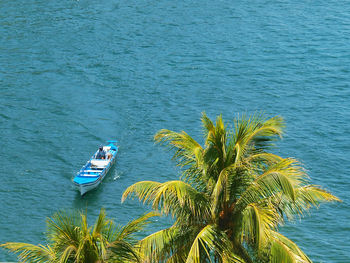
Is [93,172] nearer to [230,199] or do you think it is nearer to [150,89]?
[150,89]

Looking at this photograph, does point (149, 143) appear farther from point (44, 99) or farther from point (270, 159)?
point (270, 159)

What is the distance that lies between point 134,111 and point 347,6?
152 feet

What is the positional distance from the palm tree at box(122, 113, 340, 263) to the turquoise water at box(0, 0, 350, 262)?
81.9 feet

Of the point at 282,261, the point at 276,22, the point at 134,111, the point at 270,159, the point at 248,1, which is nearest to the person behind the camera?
the point at 282,261

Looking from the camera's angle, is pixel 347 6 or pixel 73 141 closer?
pixel 73 141

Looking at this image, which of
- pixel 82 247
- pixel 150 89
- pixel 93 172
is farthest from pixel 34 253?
pixel 150 89

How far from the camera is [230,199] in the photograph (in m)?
18.3

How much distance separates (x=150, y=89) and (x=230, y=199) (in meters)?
50.2

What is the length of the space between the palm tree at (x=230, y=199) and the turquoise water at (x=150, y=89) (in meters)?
25.0

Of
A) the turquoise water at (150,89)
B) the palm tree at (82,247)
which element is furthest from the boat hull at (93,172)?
the palm tree at (82,247)

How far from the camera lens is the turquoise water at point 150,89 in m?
48.6

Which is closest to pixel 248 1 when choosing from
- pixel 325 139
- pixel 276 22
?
pixel 276 22

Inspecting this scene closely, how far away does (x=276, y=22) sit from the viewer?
85875 millimetres

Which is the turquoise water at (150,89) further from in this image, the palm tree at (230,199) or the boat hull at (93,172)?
the palm tree at (230,199)
